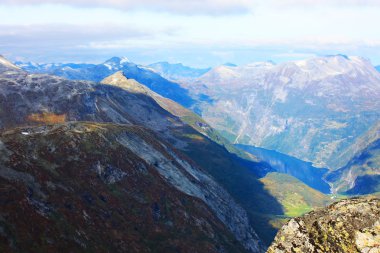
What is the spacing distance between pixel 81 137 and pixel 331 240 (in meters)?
139

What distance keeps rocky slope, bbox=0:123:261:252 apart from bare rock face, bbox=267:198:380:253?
6627 centimetres

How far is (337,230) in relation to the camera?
115 feet

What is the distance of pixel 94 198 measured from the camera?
455 feet

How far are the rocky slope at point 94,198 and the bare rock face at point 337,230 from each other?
217ft

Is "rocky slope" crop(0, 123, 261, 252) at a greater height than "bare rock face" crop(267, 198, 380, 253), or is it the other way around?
"bare rock face" crop(267, 198, 380, 253)

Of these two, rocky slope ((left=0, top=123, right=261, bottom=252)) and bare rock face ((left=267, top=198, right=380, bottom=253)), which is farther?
rocky slope ((left=0, top=123, right=261, bottom=252))

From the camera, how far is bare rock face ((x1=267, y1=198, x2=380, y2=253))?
3359 cm

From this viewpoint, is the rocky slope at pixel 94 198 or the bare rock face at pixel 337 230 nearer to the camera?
the bare rock face at pixel 337 230

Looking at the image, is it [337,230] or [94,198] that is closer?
[337,230]

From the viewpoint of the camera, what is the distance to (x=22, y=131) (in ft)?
486

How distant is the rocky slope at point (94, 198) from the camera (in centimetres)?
10312

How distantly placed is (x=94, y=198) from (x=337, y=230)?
372ft

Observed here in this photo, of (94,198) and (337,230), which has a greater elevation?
(337,230)

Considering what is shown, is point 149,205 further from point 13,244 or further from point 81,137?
point 13,244
